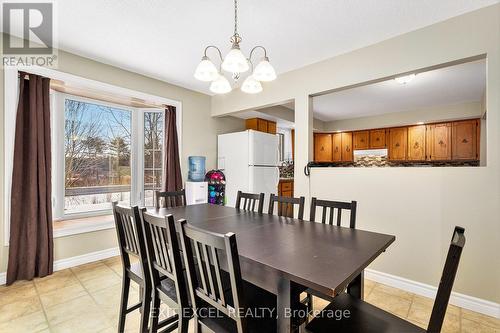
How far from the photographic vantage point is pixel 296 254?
125cm

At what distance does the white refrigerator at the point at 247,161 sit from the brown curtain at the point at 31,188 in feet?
7.99

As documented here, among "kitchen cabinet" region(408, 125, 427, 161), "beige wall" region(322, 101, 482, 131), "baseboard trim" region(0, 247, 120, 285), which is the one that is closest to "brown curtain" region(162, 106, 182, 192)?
"baseboard trim" region(0, 247, 120, 285)

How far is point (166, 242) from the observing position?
1.41 m

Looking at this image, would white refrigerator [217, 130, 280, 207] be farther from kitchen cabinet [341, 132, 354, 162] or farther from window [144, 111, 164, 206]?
kitchen cabinet [341, 132, 354, 162]

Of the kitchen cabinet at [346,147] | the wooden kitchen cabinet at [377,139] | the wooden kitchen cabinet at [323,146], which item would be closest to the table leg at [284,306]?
the wooden kitchen cabinet at [377,139]

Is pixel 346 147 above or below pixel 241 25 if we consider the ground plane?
below

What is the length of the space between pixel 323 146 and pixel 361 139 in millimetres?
987

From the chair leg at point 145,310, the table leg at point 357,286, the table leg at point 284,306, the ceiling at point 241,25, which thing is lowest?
the chair leg at point 145,310

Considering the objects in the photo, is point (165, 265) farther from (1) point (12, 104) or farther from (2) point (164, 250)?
(1) point (12, 104)

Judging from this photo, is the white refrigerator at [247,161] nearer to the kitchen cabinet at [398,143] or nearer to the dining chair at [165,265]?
the dining chair at [165,265]

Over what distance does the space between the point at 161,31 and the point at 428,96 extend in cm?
433

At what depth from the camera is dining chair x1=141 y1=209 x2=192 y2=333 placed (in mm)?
1326

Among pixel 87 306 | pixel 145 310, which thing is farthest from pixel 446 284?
pixel 87 306

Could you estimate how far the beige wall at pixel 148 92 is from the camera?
9.26 ft
